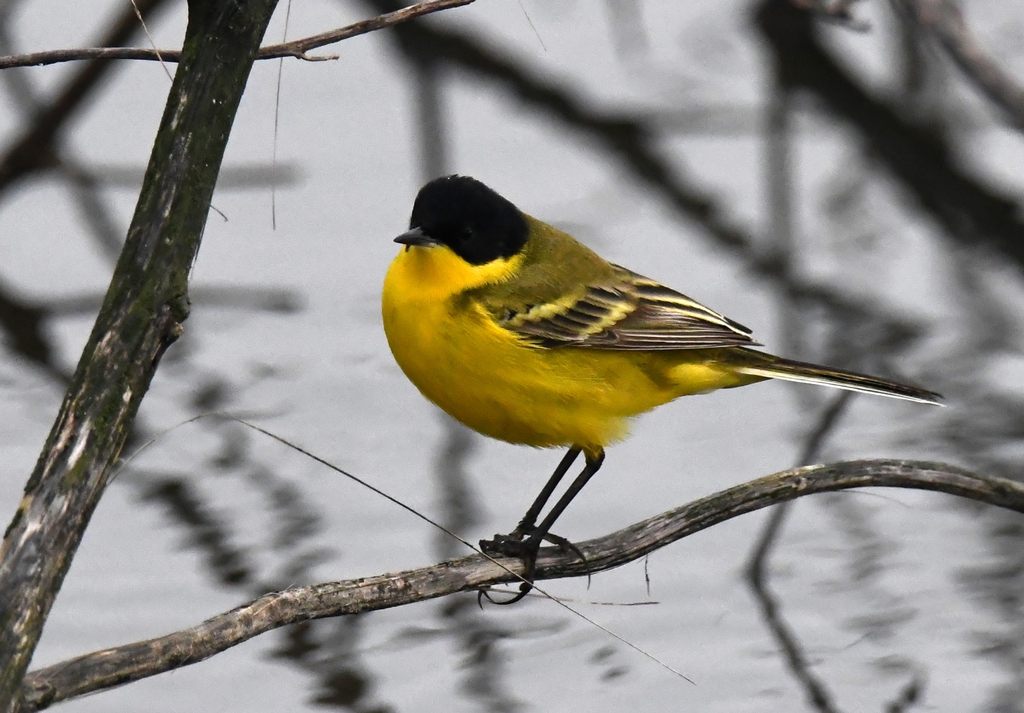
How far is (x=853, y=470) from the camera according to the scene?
508 cm

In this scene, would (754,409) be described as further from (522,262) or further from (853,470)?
(853,470)

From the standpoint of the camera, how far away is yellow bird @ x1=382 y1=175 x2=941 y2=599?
216 inches

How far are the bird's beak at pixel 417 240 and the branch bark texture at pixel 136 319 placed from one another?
5.66 feet

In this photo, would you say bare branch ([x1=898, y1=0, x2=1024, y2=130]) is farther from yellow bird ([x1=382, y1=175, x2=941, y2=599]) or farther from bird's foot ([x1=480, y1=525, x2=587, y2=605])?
bird's foot ([x1=480, y1=525, x2=587, y2=605])

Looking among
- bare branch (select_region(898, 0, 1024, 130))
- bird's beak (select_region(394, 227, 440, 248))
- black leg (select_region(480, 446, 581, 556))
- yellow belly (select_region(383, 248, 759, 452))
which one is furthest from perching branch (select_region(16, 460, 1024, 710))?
bare branch (select_region(898, 0, 1024, 130))

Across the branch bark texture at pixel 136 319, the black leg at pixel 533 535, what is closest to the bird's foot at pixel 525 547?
the black leg at pixel 533 535

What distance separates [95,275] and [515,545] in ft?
15.1

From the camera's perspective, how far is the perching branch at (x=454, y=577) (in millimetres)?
3648

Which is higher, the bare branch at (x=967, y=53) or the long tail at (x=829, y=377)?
the bare branch at (x=967, y=53)

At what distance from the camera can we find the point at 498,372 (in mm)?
5484

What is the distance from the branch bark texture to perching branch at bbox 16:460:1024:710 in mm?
183

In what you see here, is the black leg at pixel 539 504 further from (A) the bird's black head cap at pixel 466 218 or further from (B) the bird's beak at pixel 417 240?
(B) the bird's beak at pixel 417 240

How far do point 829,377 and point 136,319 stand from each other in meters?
3.05

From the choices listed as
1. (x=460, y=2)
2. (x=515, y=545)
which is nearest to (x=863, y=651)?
(x=515, y=545)
